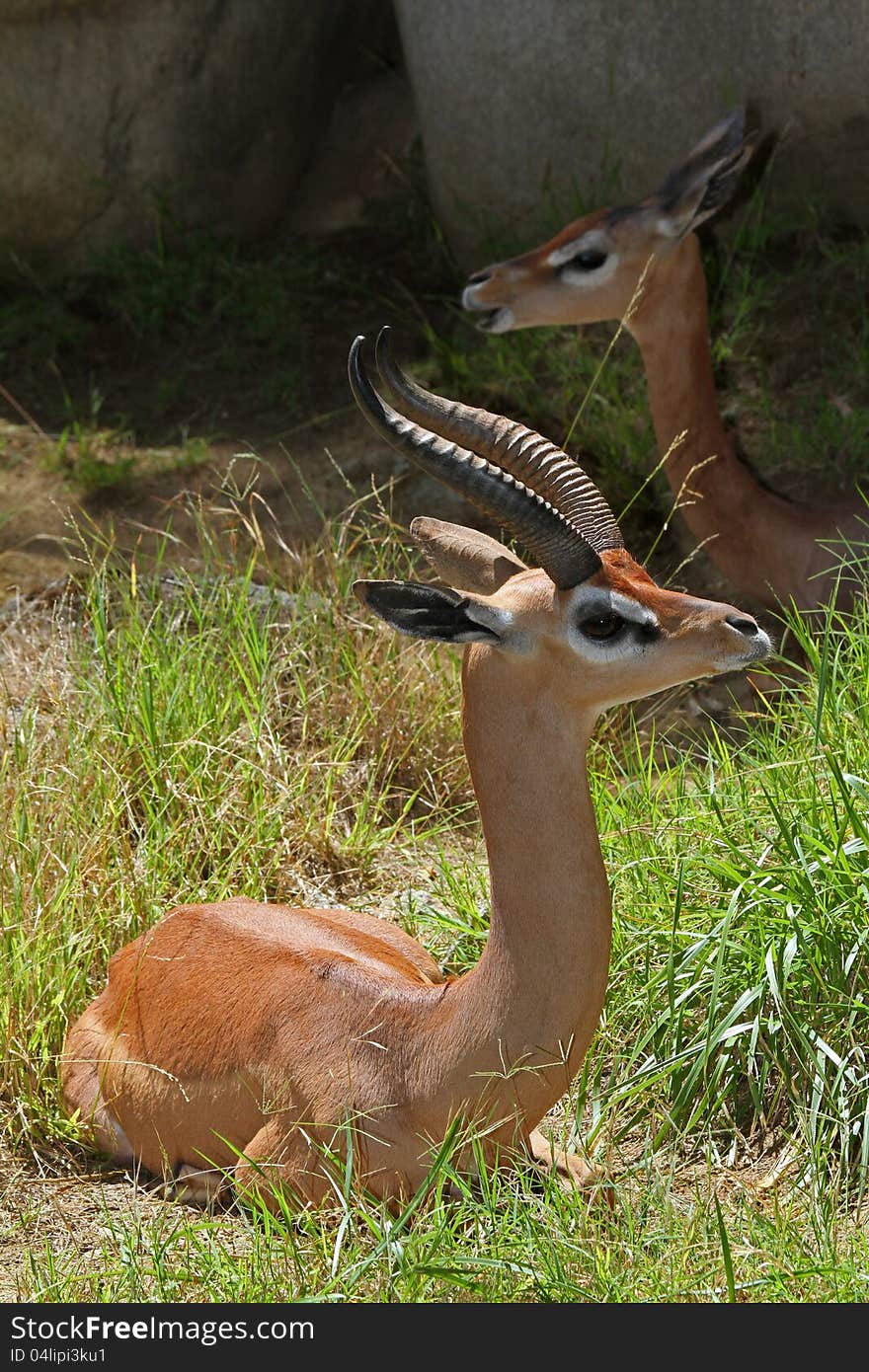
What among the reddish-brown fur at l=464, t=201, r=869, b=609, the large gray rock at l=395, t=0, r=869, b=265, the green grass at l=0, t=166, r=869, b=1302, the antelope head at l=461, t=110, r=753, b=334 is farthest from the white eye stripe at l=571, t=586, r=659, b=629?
the large gray rock at l=395, t=0, r=869, b=265

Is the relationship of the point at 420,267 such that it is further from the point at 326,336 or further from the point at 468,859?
the point at 468,859

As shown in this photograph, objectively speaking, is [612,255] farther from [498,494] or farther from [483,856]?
[498,494]

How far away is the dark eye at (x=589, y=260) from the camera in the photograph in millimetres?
5395

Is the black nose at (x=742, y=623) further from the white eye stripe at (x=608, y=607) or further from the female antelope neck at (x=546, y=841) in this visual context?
the female antelope neck at (x=546, y=841)

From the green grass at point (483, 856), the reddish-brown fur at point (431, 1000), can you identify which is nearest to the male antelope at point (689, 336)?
the green grass at point (483, 856)

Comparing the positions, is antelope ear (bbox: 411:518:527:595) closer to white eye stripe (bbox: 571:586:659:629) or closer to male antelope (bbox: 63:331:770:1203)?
male antelope (bbox: 63:331:770:1203)

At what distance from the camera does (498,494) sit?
272 centimetres

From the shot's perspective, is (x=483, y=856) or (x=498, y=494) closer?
(x=498, y=494)

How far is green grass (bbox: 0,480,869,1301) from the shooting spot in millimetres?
2766

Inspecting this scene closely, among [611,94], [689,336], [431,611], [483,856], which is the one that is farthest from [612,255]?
[431,611]

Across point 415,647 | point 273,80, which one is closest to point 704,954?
point 415,647

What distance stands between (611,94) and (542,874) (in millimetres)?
4548

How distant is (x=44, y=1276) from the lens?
2.89 m
